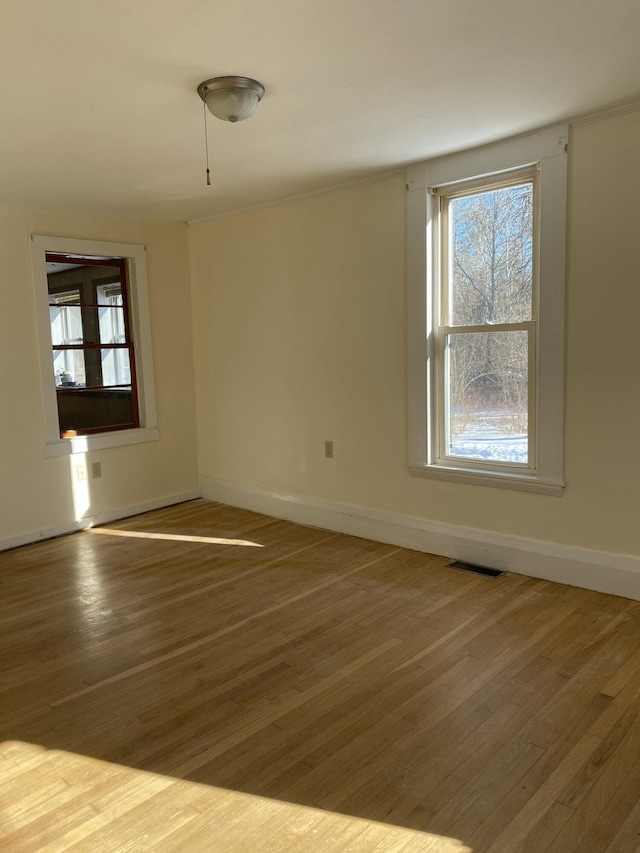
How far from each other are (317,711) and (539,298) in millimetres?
2345

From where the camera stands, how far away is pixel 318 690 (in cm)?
260

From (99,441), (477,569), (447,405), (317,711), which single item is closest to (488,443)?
(447,405)

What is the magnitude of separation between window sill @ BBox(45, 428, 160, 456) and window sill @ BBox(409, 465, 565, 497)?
2.33m

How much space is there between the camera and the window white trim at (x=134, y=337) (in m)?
4.63

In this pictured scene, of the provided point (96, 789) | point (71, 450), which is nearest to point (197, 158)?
point (71, 450)

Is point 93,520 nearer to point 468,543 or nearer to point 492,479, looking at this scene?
point 468,543

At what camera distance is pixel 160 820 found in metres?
1.91

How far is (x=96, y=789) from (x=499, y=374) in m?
2.85

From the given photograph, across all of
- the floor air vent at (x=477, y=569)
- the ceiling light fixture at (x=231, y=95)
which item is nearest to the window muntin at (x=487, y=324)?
the floor air vent at (x=477, y=569)

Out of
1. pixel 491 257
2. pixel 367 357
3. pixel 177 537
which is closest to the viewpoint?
pixel 491 257

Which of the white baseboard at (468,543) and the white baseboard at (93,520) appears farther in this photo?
the white baseboard at (93,520)

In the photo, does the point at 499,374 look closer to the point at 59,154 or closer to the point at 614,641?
the point at 614,641

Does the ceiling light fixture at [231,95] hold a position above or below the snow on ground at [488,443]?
above

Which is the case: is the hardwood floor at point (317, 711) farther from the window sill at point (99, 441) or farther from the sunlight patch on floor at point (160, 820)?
the window sill at point (99, 441)
